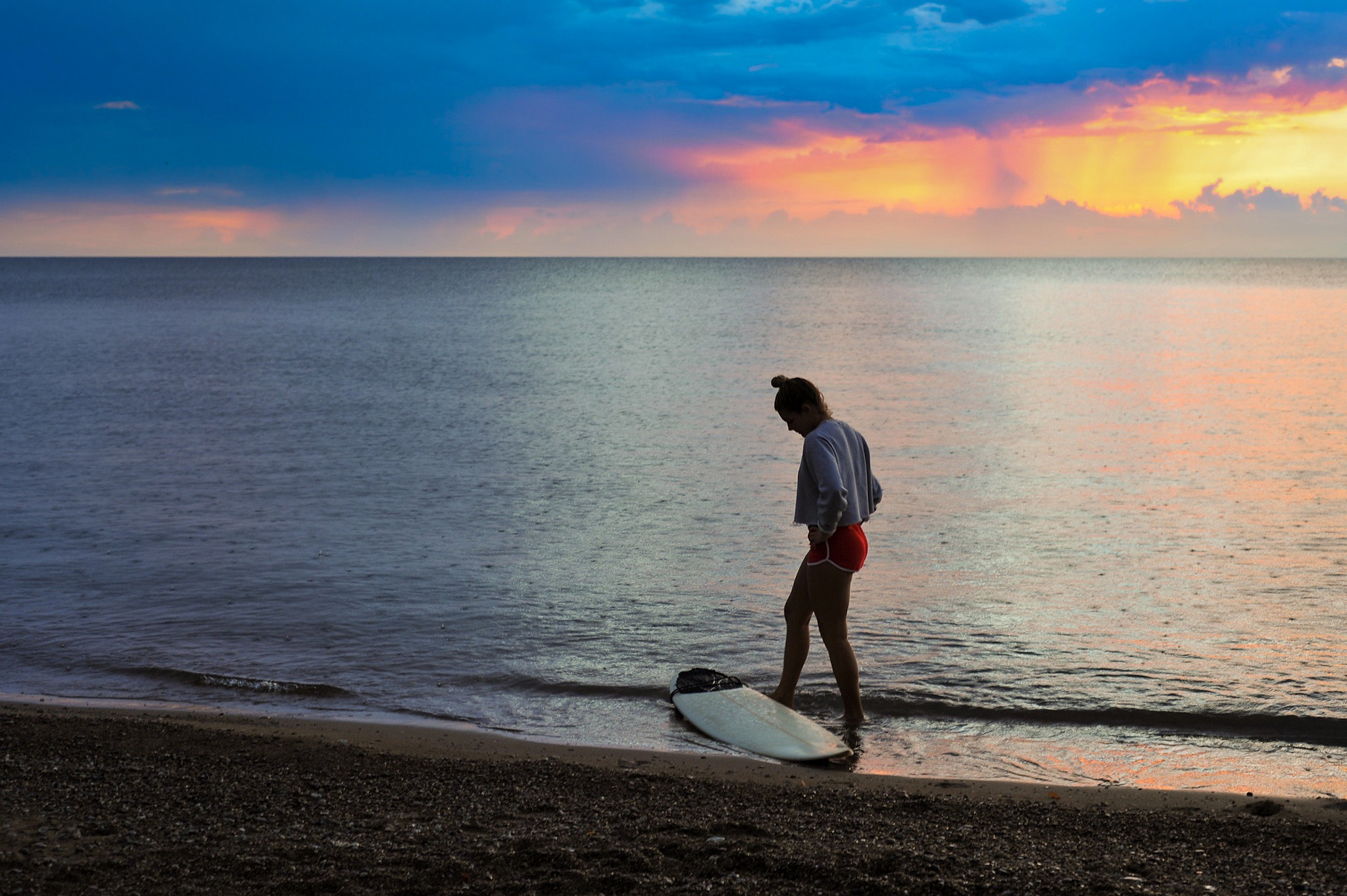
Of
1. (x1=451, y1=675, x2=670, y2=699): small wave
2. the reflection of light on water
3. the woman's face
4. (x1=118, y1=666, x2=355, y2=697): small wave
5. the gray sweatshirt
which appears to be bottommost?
(x1=118, y1=666, x2=355, y2=697): small wave

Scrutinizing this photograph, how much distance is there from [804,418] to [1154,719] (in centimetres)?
289

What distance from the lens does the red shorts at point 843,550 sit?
6.05 m

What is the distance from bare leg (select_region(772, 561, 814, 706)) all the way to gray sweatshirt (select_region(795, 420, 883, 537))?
47 cm

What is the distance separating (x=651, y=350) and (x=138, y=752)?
3349cm

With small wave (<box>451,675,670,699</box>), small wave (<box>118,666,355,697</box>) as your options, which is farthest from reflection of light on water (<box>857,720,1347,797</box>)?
small wave (<box>118,666,355,697</box>)

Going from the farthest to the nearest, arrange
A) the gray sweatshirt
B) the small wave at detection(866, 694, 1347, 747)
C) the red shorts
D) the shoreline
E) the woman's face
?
the small wave at detection(866, 694, 1347, 747)
the red shorts
the woman's face
the gray sweatshirt
the shoreline

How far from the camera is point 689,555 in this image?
10.6 meters

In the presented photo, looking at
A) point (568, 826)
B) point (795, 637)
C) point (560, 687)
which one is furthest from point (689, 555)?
point (568, 826)

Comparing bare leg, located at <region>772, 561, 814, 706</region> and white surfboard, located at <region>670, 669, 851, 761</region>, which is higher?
bare leg, located at <region>772, 561, 814, 706</region>

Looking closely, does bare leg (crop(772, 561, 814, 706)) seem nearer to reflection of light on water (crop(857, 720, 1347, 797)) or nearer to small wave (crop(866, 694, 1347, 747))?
reflection of light on water (crop(857, 720, 1347, 797))

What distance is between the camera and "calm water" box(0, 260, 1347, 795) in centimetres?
680

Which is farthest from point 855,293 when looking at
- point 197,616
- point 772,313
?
point 197,616

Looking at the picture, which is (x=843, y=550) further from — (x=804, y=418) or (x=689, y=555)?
(x=689, y=555)

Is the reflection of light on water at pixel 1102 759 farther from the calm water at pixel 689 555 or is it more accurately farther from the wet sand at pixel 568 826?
the wet sand at pixel 568 826
